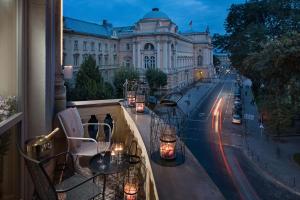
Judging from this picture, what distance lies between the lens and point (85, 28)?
4091 centimetres

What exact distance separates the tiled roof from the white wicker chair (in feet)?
109

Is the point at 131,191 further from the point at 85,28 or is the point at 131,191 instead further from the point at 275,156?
the point at 85,28

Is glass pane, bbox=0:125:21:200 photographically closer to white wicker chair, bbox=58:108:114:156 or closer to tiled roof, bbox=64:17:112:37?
white wicker chair, bbox=58:108:114:156

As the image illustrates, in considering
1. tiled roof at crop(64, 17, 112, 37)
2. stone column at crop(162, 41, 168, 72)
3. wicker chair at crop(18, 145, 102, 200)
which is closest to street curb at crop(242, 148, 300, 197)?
wicker chair at crop(18, 145, 102, 200)

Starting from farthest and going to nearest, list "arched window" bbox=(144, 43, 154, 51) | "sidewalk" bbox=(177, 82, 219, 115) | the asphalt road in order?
"arched window" bbox=(144, 43, 154, 51)
"sidewalk" bbox=(177, 82, 219, 115)
the asphalt road

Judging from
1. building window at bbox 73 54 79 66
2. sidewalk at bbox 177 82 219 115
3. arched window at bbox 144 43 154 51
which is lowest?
sidewalk at bbox 177 82 219 115

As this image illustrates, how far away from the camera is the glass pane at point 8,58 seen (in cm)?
281

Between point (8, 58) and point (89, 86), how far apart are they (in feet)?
64.7

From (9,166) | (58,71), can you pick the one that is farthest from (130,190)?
(58,71)

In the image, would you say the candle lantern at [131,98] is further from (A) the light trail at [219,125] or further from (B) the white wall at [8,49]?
(A) the light trail at [219,125]

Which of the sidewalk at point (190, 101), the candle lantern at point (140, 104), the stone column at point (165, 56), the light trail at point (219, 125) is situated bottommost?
the light trail at point (219, 125)

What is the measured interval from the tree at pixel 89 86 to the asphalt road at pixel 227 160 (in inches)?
296

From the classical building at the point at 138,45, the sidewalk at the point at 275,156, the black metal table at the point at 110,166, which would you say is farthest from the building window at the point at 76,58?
the black metal table at the point at 110,166

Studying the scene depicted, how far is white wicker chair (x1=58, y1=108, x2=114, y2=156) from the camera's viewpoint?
3.82 metres
